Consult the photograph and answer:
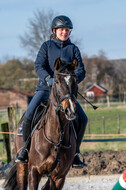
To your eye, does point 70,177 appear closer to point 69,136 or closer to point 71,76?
point 69,136

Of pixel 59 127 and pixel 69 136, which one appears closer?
pixel 59 127

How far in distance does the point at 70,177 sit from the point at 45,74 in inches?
149

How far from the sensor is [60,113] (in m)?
4.55

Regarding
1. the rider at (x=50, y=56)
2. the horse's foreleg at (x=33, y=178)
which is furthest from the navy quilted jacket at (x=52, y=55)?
the horse's foreleg at (x=33, y=178)

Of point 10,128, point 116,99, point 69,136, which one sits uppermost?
point 69,136

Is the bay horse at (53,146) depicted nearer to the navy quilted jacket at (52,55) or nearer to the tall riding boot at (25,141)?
the tall riding boot at (25,141)

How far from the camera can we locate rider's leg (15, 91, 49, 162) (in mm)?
5195

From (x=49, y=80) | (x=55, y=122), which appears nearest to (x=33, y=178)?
(x=55, y=122)

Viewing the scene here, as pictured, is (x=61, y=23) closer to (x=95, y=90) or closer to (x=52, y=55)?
(x=52, y=55)

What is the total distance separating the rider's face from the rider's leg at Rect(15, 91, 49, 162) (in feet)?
2.87

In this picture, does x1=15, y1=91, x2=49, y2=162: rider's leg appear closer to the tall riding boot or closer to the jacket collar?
the tall riding boot

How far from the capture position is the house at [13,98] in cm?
5316

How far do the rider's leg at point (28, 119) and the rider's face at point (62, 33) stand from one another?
0.87 metres

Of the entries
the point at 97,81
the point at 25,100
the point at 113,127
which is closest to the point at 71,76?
the point at 113,127
